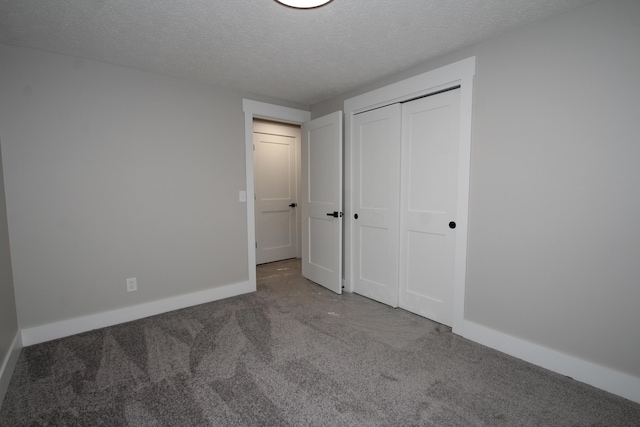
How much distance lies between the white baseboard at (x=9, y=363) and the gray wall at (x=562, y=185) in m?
3.19

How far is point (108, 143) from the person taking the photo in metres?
2.61

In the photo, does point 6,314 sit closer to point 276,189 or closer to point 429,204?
point 429,204

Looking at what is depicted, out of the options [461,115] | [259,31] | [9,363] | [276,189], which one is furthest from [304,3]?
[276,189]

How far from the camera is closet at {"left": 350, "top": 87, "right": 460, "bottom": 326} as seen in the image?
256 cm

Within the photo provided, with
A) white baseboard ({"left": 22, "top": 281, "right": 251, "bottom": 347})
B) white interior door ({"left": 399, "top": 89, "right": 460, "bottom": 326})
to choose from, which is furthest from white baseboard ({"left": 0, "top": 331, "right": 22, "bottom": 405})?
white interior door ({"left": 399, "top": 89, "right": 460, "bottom": 326})

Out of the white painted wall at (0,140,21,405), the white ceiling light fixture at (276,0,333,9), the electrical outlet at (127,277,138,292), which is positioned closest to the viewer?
the white ceiling light fixture at (276,0,333,9)

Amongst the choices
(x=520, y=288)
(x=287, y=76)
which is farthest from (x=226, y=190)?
(x=520, y=288)

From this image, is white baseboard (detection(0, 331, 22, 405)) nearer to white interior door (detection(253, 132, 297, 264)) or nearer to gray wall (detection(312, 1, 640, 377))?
white interior door (detection(253, 132, 297, 264))

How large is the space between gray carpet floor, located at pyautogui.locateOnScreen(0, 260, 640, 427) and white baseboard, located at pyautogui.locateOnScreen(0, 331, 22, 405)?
57 millimetres

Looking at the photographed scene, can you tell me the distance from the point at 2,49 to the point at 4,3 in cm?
69

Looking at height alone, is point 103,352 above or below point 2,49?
below

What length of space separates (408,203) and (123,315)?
2.87m

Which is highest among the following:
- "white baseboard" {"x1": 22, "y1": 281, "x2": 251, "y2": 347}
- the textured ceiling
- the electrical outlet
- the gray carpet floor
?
the textured ceiling

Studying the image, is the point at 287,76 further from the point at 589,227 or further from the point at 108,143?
the point at 589,227
